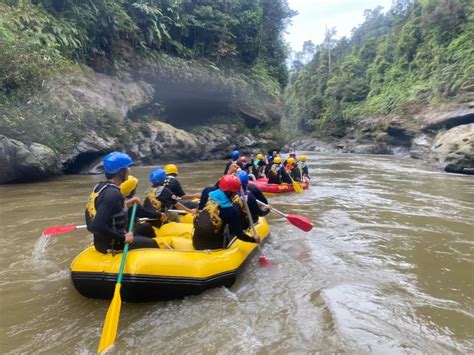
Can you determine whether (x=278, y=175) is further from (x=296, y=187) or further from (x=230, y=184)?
(x=230, y=184)

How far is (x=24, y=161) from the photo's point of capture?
11.6 m

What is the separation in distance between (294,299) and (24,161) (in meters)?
10.5

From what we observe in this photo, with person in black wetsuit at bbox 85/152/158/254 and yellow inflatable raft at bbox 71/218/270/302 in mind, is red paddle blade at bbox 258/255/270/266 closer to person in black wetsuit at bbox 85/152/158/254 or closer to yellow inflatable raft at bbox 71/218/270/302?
yellow inflatable raft at bbox 71/218/270/302

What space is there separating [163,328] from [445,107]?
24156 mm

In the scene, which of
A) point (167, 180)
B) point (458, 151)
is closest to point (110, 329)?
point (167, 180)

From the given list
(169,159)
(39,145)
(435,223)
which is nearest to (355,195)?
(435,223)

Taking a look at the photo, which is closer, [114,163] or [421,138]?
[114,163]

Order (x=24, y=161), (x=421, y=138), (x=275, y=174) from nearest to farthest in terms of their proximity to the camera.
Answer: (x=275, y=174), (x=24, y=161), (x=421, y=138)

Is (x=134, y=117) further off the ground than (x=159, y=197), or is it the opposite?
Result: (x=134, y=117)

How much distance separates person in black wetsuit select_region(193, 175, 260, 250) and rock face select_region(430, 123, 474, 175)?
46.2 feet

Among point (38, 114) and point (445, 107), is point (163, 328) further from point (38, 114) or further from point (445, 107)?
point (445, 107)

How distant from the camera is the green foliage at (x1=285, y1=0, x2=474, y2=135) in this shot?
84.6ft

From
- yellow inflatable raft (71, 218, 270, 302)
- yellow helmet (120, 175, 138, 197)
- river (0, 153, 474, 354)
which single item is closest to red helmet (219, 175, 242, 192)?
yellow inflatable raft (71, 218, 270, 302)

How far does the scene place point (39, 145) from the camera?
12.4 m
